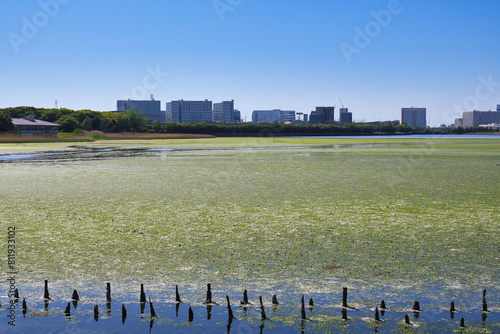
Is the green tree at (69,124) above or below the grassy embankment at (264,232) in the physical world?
above

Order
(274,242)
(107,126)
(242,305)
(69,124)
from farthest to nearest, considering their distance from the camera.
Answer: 1. (107,126)
2. (69,124)
3. (274,242)
4. (242,305)

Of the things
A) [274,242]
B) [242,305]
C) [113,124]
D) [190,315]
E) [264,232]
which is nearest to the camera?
[190,315]

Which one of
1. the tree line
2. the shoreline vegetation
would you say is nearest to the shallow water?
the shoreline vegetation

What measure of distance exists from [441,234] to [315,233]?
309cm

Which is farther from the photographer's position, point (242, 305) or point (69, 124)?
point (69, 124)

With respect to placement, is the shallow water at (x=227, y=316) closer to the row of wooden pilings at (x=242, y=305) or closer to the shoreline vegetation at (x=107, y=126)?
the row of wooden pilings at (x=242, y=305)

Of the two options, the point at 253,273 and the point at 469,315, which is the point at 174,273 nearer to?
the point at 253,273

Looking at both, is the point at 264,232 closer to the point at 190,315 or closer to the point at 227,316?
the point at 227,316

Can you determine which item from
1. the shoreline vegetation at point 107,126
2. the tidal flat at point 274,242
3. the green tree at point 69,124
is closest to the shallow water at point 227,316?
the tidal flat at point 274,242

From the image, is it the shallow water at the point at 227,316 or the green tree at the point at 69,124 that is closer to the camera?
the shallow water at the point at 227,316

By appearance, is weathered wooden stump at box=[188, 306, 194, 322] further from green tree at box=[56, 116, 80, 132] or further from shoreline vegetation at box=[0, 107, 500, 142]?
green tree at box=[56, 116, 80, 132]

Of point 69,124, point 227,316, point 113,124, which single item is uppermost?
point 113,124

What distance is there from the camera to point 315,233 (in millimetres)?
11484

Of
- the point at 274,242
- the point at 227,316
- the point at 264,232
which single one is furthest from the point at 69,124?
the point at 227,316
